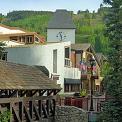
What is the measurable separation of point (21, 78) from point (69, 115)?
669 cm

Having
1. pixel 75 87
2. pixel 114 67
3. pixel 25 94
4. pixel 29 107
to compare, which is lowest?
pixel 75 87

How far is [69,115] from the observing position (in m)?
32.3

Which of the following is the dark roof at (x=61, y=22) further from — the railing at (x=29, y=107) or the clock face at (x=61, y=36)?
the railing at (x=29, y=107)

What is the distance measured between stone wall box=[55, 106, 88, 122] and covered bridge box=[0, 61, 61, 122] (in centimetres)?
89

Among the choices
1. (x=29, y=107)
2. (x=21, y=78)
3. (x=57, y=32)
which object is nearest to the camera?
(x=21, y=78)

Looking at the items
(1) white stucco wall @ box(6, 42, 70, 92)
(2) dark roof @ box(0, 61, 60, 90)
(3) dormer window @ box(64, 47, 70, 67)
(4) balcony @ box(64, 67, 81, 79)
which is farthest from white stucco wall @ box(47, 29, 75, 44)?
(2) dark roof @ box(0, 61, 60, 90)

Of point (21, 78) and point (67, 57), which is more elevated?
point (67, 57)

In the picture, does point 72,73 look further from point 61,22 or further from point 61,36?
point 61,22

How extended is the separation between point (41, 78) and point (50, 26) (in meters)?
62.3

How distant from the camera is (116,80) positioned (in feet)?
103

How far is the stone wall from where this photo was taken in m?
31.7

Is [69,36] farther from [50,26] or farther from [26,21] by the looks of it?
[26,21]

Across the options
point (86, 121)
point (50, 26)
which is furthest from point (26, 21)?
point (86, 121)

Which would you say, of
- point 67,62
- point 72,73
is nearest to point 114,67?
point 67,62
